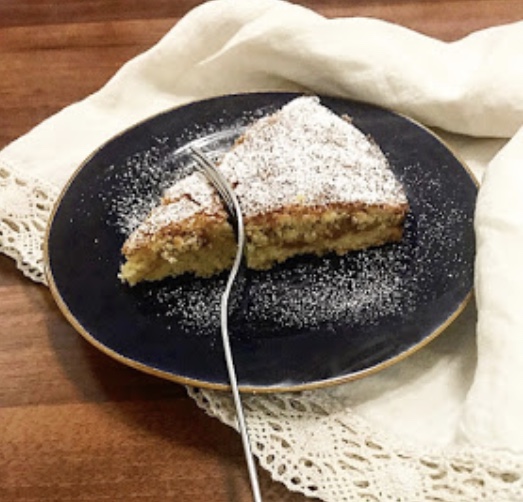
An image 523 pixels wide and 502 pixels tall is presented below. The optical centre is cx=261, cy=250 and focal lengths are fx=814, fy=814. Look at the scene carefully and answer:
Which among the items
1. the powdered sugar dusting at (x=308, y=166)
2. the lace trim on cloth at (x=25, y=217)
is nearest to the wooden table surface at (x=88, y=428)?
the lace trim on cloth at (x=25, y=217)

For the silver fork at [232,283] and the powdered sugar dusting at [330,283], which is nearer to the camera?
the silver fork at [232,283]

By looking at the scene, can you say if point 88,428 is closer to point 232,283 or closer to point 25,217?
point 232,283

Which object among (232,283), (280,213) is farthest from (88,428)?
(280,213)

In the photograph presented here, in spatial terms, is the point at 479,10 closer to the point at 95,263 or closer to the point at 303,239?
the point at 303,239

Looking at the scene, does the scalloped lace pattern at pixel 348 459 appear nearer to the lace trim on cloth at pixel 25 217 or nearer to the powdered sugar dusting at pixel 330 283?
the powdered sugar dusting at pixel 330 283

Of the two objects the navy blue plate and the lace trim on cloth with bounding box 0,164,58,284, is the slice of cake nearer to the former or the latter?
the navy blue plate

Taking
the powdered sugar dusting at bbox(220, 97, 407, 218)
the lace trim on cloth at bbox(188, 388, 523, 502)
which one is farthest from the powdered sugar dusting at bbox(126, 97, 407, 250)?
the lace trim on cloth at bbox(188, 388, 523, 502)
